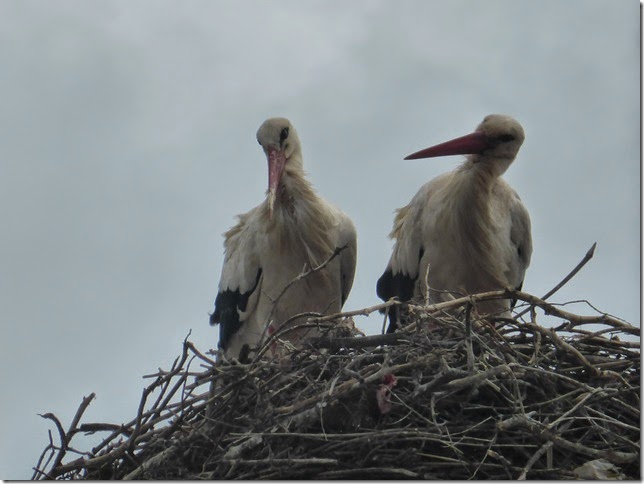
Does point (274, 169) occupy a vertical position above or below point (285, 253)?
above

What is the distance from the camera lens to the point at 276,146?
5086 mm

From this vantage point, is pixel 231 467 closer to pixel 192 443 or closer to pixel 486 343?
pixel 192 443

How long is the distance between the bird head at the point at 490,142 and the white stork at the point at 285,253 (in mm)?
533

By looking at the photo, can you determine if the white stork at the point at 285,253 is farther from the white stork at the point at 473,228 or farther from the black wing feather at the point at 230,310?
the white stork at the point at 473,228

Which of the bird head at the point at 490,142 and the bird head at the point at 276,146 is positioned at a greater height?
the bird head at the point at 276,146

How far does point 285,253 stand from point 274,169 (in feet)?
1.11

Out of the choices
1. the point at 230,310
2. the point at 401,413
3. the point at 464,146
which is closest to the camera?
the point at 401,413

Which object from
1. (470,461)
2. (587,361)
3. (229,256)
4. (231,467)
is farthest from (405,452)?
(229,256)

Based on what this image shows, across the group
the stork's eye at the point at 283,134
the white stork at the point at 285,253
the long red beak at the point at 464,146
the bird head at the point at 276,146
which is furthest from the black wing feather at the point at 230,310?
the long red beak at the point at 464,146

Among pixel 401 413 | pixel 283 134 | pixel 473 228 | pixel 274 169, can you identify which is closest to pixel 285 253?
pixel 274 169

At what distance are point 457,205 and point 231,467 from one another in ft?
5.70

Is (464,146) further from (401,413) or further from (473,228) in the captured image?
(401,413)

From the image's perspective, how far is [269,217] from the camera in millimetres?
5148

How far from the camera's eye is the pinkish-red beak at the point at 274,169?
500 centimetres
